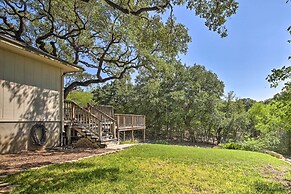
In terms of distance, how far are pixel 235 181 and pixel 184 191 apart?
5.37ft

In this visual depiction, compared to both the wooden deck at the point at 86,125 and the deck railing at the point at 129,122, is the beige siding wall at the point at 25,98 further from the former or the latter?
the deck railing at the point at 129,122

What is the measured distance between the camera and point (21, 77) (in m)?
8.75

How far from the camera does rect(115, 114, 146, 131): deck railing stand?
16.1 m

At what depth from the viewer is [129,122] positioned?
17531 millimetres

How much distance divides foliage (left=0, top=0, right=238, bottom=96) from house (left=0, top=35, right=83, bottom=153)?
10.4 feet

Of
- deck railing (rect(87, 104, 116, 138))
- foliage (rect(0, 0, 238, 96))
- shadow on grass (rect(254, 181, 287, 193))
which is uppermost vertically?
foliage (rect(0, 0, 238, 96))

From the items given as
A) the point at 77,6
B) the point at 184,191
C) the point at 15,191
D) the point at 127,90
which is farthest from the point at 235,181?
the point at 127,90

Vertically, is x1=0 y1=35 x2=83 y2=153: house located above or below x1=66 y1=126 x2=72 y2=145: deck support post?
above

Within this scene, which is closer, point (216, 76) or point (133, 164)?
point (133, 164)

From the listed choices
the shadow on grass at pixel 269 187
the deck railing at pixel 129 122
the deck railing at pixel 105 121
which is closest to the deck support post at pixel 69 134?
the deck railing at pixel 105 121

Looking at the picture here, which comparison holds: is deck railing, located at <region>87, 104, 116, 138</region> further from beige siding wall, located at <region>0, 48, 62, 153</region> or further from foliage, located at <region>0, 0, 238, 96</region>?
foliage, located at <region>0, 0, 238, 96</region>

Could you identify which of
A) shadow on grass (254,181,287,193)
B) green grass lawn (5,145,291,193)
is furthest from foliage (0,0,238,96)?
shadow on grass (254,181,287,193)

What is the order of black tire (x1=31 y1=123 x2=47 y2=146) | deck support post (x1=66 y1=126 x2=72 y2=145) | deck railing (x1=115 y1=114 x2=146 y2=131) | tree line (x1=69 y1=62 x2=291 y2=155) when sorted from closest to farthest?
black tire (x1=31 y1=123 x2=47 y2=146)
deck support post (x1=66 y1=126 x2=72 y2=145)
deck railing (x1=115 y1=114 x2=146 y2=131)
tree line (x1=69 y1=62 x2=291 y2=155)

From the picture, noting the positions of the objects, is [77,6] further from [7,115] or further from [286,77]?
[286,77]
